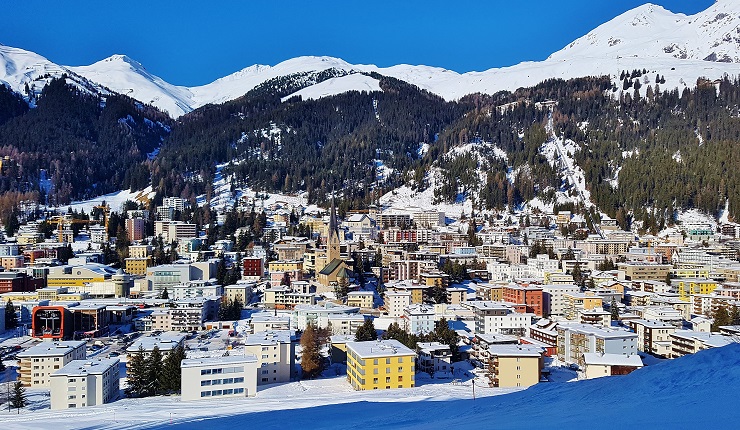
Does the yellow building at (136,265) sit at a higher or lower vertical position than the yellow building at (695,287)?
higher

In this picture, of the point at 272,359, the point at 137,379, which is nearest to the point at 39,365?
the point at 137,379

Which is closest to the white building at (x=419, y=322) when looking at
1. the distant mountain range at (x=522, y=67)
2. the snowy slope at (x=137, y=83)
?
the distant mountain range at (x=522, y=67)

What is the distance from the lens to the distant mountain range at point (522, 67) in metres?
68.1

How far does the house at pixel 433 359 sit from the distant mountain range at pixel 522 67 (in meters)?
48.7

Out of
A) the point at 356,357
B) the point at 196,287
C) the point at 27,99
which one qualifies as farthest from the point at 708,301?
the point at 27,99

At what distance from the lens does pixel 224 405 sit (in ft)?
36.6

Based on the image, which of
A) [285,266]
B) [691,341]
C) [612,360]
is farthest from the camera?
[285,266]

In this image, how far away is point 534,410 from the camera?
5891 millimetres

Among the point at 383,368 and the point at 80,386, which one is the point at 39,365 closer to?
the point at 80,386

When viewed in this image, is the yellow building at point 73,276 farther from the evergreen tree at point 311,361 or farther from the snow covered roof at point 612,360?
the snow covered roof at point 612,360

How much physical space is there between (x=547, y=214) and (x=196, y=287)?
24404 millimetres

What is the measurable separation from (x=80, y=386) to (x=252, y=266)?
55.4 feet

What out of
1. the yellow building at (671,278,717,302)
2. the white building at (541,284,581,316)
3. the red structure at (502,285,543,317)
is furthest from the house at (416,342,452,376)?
the yellow building at (671,278,717,302)

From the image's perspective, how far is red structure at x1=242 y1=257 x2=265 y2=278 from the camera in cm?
2911
